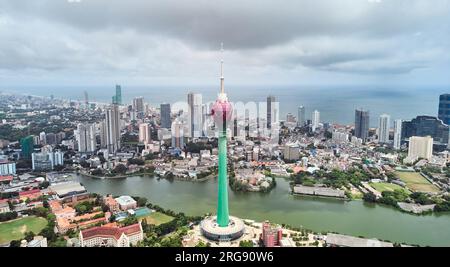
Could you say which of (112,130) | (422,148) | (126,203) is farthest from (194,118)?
(422,148)

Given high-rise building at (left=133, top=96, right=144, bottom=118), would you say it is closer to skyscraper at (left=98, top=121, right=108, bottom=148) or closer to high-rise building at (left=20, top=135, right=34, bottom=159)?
skyscraper at (left=98, top=121, right=108, bottom=148)

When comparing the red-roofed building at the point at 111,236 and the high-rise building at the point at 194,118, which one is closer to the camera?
the red-roofed building at the point at 111,236

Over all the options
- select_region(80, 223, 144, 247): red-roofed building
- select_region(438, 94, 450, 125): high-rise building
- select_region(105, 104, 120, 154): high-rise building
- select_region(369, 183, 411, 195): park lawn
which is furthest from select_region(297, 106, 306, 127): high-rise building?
select_region(80, 223, 144, 247): red-roofed building

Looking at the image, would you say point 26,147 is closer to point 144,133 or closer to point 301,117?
point 144,133

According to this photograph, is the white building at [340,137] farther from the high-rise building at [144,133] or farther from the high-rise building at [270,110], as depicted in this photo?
the high-rise building at [144,133]

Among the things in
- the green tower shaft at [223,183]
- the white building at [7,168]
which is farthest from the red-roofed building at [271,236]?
the white building at [7,168]
